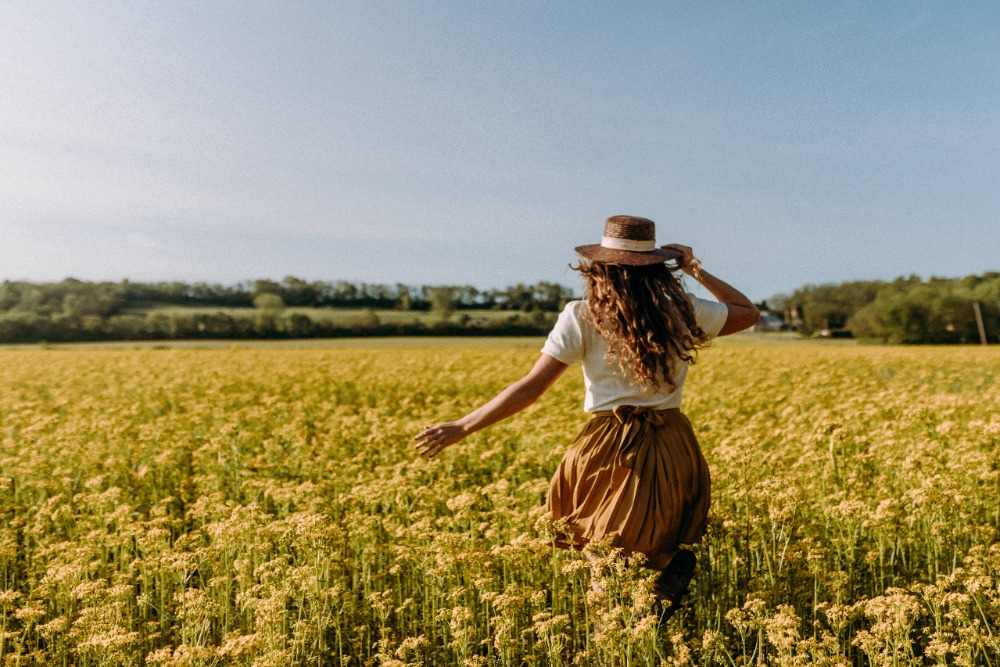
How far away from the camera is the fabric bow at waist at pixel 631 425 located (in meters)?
3.42

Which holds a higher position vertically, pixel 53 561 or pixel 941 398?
pixel 941 398

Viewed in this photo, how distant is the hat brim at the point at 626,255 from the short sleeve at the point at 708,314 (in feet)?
0.84

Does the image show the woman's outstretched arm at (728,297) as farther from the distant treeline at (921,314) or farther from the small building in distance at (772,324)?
the small building in distance at (772,324)

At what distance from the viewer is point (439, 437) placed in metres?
3.51

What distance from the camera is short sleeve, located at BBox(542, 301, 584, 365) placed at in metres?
3.35

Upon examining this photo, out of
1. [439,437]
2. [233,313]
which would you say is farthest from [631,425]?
[233,313]

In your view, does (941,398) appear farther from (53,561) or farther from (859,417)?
(53,561)

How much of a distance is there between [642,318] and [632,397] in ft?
1.33

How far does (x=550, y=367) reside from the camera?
3418 millimetres

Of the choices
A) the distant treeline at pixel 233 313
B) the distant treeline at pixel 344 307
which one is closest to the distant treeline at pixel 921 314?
the distant treeline at pixel 344 307

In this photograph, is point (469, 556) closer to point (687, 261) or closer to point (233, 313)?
point (687, 261)

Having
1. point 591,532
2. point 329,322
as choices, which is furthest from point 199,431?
point 329,322

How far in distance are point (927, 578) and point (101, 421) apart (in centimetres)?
823

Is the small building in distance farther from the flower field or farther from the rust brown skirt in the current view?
the rust brown skirt
